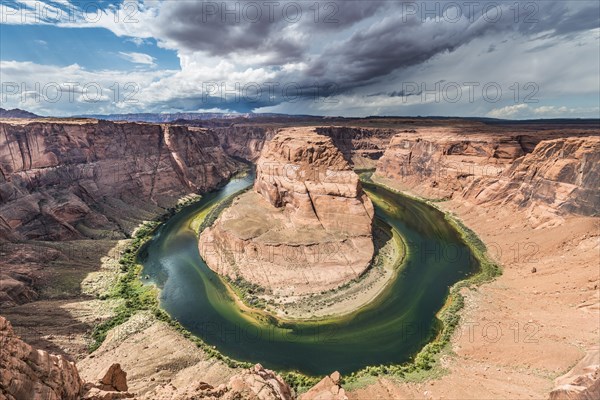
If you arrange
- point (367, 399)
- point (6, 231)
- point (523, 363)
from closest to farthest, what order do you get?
point (367, 399) → point (523, 363) → point (6, 231)

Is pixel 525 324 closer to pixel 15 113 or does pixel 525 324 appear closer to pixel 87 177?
pixel 87 177

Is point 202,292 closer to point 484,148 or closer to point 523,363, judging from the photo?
point 523,363

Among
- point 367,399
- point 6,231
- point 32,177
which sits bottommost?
point 367,399

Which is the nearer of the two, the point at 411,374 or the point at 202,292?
the point at 411,374

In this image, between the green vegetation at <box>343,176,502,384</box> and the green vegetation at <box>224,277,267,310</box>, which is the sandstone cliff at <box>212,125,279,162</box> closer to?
the green vegetation at <box>224,277,267,310</box>

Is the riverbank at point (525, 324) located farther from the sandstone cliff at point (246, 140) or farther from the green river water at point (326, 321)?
the sandstone cliff at point (246, 140)

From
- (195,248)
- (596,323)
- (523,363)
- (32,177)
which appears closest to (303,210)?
(195,248)

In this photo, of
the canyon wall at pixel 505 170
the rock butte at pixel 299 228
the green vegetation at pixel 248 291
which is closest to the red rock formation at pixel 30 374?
the green vegetation at pixel 248 291
